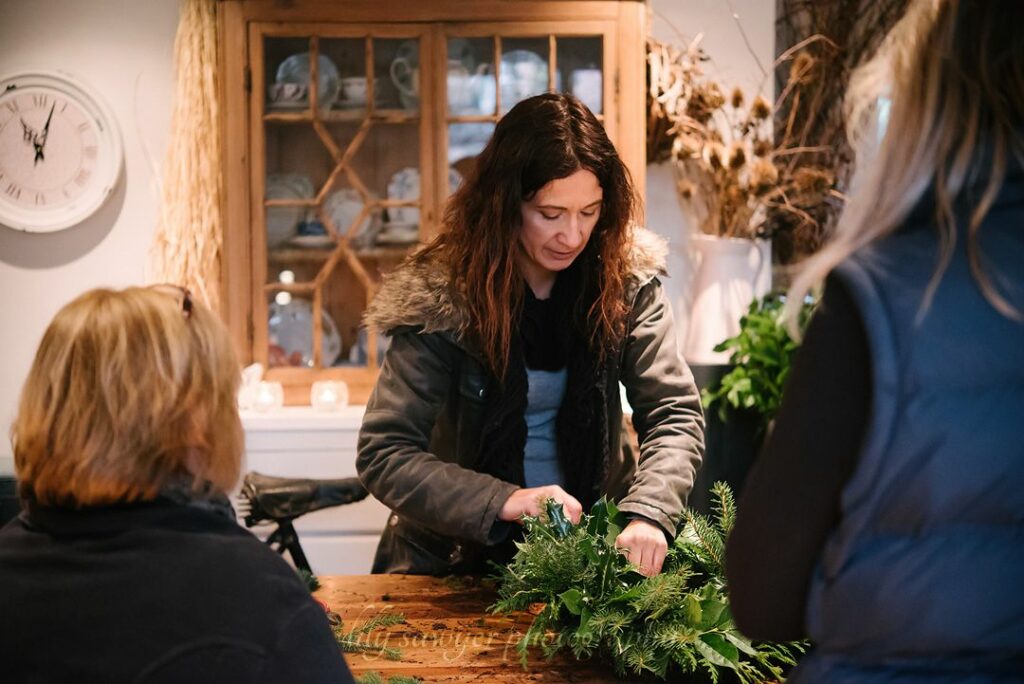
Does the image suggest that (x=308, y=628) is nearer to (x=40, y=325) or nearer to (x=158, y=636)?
(x=158, y=636)

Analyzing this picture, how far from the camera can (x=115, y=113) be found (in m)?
3.85

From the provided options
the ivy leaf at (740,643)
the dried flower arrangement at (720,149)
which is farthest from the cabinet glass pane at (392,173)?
the ivy leaf at (740,643)

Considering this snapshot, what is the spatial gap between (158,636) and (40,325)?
10.8ft

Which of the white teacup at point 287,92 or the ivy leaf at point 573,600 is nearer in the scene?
the ivy leaf at point 573,600

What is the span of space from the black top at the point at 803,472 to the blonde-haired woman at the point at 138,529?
0.42 meters

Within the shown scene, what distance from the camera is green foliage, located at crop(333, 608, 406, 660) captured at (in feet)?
5.02

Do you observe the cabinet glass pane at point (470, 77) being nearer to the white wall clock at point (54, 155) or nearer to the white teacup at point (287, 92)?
the white teacup at point (287, 92)

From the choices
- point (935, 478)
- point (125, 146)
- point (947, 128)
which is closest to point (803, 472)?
point (935, 478)

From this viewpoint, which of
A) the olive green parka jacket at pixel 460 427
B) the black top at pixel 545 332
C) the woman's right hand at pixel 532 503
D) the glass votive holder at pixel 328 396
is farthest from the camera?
the glass votive holder at pixel 328 396

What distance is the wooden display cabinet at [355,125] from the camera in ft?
11.4

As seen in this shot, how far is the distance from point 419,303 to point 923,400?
4.28 feet

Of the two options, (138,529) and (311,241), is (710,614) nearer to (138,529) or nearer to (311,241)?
(138,529)

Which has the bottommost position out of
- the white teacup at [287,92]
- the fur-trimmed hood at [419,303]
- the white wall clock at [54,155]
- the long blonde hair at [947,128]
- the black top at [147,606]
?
the black top at [147,606]

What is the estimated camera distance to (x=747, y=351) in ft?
11.1
